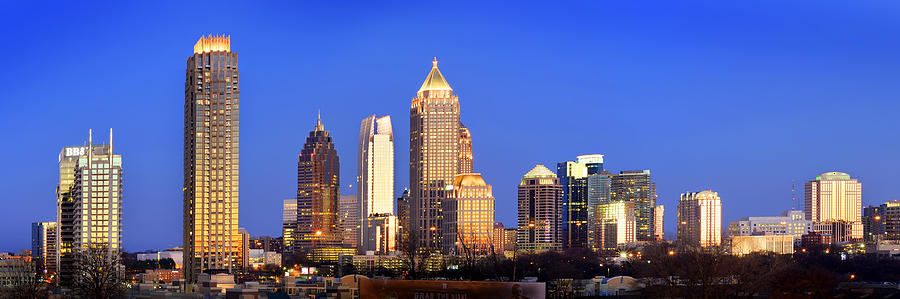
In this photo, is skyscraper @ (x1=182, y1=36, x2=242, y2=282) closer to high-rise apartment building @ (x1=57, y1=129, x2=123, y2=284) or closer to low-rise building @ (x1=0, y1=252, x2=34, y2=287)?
low-rise building @ (x1=0, y1=252, x2=34, y2=287)

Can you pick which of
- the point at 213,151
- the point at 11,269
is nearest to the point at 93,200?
the point at 11,269

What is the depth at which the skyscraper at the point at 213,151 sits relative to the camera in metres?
153

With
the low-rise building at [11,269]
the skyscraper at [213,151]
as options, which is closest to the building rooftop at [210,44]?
the skyscraper at [213,151]

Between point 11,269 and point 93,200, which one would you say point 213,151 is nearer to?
point 93,200

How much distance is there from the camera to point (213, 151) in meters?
156

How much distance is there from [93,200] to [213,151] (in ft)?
105

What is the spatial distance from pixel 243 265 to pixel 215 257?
19228 mm

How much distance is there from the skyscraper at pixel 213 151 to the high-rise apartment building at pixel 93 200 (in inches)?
1036

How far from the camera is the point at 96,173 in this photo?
17800 cm

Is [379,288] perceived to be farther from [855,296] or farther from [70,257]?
[70,257]

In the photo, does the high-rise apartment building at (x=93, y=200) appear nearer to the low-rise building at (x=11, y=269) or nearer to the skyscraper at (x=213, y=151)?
the low-rise building at (x=11, y=269)

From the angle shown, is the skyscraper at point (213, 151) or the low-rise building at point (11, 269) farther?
the skyscraper at point (213, 151)

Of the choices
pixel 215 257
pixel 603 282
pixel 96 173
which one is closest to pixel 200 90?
pixel 215 257

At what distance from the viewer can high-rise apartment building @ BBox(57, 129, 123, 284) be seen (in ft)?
576
